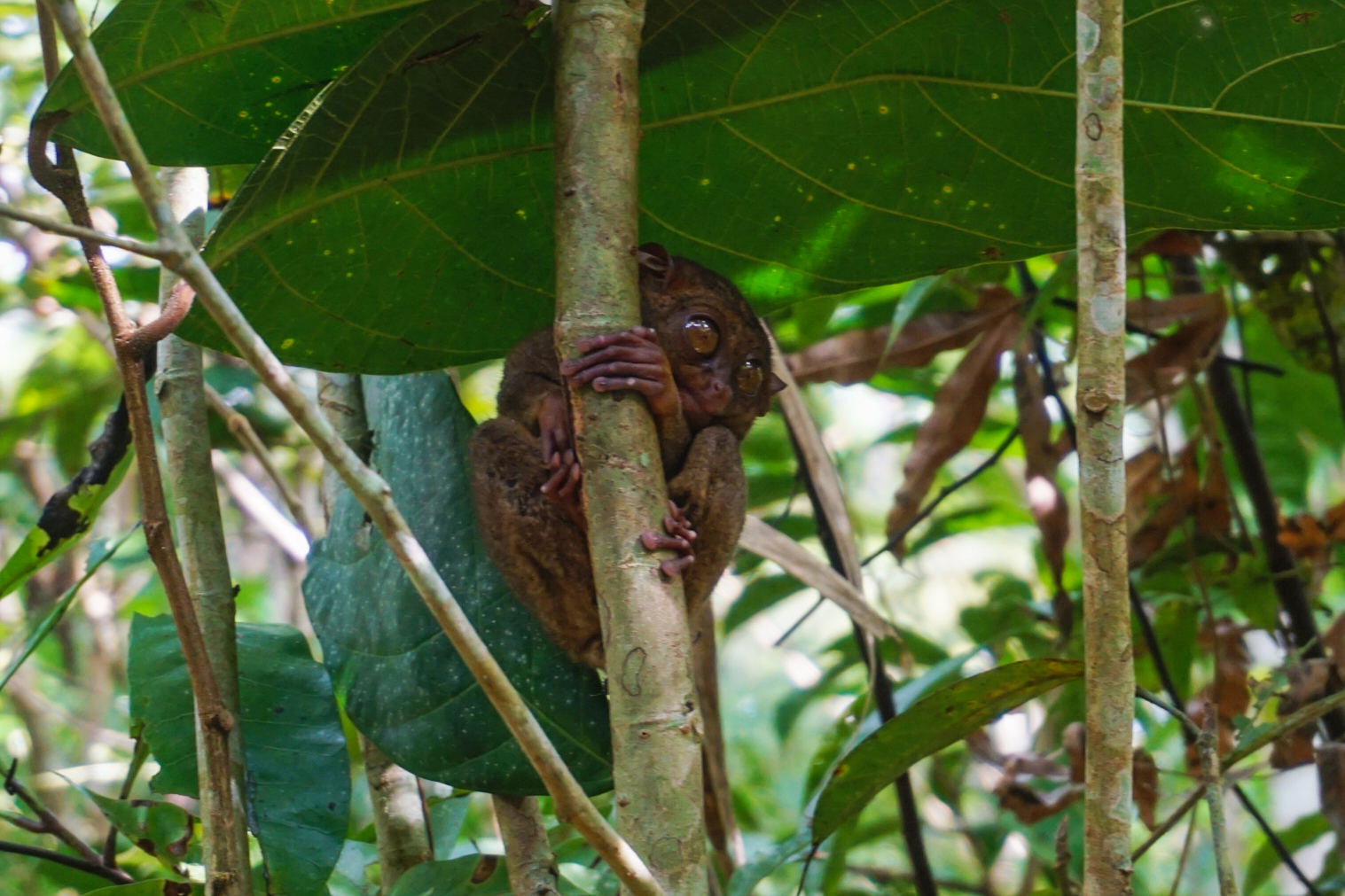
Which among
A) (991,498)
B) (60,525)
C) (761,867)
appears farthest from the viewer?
(991,498)

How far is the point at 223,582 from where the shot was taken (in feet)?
6.97

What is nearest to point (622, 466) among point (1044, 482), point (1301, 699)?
point (1301, 699)

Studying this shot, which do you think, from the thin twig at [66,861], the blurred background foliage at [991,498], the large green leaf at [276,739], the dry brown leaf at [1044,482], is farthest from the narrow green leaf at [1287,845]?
the thin twig at [66,861]

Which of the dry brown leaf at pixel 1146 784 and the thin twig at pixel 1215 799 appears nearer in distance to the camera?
the thin twig at pixel 1215 799

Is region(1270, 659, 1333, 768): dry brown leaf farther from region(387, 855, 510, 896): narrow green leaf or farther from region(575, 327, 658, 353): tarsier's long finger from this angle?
region(575, 327, 658, 353): tarsier's long finger

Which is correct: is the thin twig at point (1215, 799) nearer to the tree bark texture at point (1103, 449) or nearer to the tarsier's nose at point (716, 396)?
the tree bark texture at point (1103, 449)

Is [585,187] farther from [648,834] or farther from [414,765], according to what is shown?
[414,765]

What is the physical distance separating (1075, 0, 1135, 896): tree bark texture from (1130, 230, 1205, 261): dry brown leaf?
2.18 meters

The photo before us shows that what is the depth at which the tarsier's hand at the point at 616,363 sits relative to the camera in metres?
1.51

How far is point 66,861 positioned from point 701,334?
1419 millimetres

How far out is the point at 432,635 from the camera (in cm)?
215

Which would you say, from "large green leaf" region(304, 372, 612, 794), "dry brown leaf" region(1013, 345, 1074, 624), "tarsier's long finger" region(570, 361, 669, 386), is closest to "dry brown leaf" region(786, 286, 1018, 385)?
"dry brown leaf" region(1013, 345, 1074, 624)

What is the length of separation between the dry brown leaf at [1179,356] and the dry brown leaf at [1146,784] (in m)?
0.99

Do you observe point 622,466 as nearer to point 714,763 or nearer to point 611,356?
point 611,356
